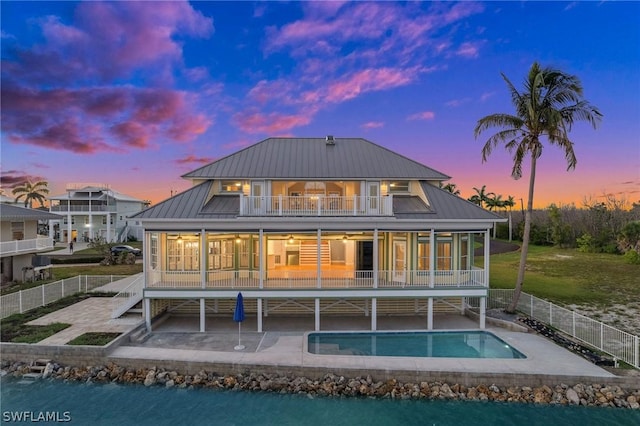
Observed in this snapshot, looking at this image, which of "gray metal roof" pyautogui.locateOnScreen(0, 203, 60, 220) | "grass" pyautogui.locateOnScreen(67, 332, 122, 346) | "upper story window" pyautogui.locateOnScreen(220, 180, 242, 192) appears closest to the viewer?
"grass" pyautogui.locateOnScreen(67, 332, 122, 346)

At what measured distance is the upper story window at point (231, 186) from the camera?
57.4 feet

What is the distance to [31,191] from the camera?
2534 inches

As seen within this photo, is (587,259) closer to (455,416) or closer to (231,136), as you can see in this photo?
(455,416)

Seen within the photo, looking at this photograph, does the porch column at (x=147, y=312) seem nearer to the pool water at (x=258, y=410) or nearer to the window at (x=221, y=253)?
the window at (x=221, y=253)

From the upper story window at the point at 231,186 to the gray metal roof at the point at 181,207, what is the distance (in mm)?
934

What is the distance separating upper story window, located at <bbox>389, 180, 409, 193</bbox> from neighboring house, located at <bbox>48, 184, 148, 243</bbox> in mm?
42561

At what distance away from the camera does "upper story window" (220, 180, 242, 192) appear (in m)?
17.5

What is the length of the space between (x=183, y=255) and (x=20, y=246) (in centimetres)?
1535

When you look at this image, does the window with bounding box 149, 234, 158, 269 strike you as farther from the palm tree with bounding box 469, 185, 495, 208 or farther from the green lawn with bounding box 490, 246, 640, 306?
the palm tree with bounding box 469, 185, 495, 208

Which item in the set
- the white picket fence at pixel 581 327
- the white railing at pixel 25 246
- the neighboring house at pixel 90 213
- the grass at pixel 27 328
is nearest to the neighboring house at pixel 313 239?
the white picket fence at pixel 581 327

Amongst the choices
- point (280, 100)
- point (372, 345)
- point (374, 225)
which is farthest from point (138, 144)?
point (372, 345)

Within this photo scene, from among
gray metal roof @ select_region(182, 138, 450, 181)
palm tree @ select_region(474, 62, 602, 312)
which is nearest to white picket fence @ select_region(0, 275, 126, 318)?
gray metal roof @ select_region(182, 138, 450, 181)

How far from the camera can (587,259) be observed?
36688 millimetres

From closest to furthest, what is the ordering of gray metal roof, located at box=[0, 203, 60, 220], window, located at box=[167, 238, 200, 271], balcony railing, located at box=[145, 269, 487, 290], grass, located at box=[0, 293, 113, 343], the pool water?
the pool water < grass, located at box=[0, 293, 113, 343] < balcony railing, located at box=[145, 269, 487, 290] < window, located at box=[167, 238, 200, 271] < gray metal roof, located at box=[0, 203, 60, 220]
